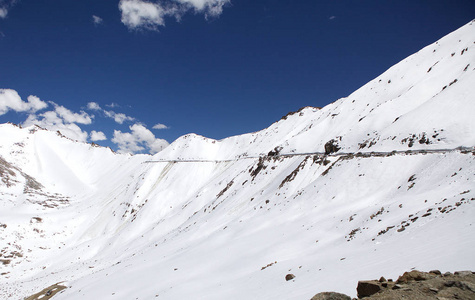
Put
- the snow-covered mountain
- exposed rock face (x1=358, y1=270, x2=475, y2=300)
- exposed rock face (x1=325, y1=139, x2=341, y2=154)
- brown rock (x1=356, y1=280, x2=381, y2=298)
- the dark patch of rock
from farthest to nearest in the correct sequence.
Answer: exposed rock face (x1=325, y1=139, x2=341, y2=154) < the dark patch of rock < the snow-covered mountain < brown rock (x1=356, y1=280, x2=381, y2=298) < exposed rock face (x1=358, y1=270, x2=475, y2=300)

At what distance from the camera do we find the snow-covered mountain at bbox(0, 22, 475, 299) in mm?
14676

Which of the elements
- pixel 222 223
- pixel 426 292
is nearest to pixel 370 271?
pixel 426 292

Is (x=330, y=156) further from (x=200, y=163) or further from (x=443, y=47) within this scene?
(x=200, y=163)

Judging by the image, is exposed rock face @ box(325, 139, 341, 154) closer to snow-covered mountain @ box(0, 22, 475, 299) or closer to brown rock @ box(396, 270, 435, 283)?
snow-covered mountain @ box(0, 22, 475, 299)

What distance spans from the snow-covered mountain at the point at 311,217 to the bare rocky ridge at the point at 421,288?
1782 millimetres

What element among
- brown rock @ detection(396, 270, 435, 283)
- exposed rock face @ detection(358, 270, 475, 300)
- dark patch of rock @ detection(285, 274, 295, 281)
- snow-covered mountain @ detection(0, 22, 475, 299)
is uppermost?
snow-covered mountain @ detection(0, 22, 475, 299)

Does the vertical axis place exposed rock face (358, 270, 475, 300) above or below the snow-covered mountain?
below

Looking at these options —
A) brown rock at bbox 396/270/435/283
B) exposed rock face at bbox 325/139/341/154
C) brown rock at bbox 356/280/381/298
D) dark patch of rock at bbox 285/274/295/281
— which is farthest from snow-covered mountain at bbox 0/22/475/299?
brown rock at bbox 356/280/381/298

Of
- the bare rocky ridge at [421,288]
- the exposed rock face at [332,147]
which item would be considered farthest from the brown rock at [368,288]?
the exposed rock face at [332,147]

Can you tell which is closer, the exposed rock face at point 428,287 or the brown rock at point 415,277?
the exposed rock face at point 428,287

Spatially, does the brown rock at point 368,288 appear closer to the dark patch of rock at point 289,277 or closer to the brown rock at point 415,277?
the brown rock at point 415,277

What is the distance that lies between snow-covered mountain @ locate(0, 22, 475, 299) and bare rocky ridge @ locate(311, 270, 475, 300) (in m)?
1.78

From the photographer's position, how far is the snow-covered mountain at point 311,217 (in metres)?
14.7

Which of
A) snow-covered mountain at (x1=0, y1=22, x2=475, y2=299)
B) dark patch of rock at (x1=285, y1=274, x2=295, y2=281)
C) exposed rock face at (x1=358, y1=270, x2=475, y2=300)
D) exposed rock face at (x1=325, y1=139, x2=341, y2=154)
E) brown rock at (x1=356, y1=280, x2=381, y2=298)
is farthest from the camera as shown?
exposed rock face at (x1=325, y1=139, x2=341, y2=154)
